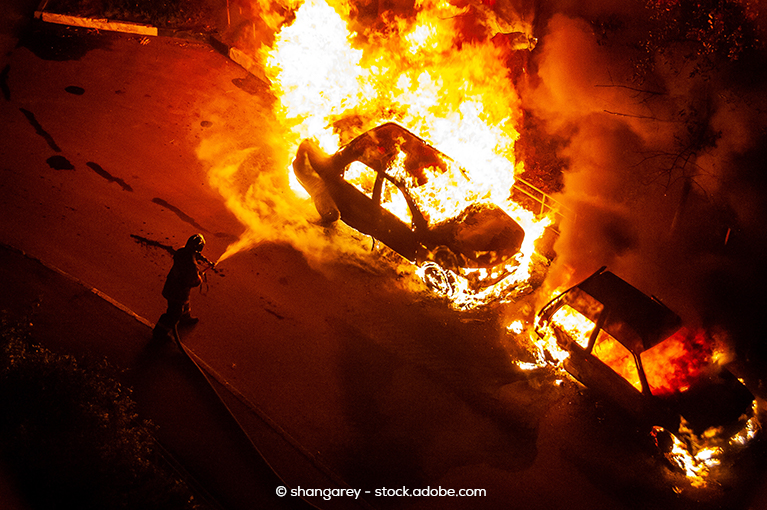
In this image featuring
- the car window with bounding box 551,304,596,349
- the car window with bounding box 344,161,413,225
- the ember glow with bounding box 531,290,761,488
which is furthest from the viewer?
the car window with bounding box 344,161,413,225

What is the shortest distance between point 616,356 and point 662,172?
4.73m

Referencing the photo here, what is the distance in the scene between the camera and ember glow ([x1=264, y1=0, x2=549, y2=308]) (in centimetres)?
987

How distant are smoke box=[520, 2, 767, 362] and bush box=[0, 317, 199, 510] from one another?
6.93m

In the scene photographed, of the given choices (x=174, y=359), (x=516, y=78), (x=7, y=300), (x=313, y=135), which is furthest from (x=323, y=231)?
(x=516, y=78)

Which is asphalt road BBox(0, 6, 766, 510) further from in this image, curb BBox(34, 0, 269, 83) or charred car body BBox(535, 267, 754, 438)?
curb BBox(34, 0, 269, 83)

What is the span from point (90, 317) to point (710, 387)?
845 cm

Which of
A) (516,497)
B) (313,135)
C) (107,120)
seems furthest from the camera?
(107,120)

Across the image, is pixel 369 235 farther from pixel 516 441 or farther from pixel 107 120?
pixel 107 120

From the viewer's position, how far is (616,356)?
6.82 m

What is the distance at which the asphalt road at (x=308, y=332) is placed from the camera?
20.6 feet

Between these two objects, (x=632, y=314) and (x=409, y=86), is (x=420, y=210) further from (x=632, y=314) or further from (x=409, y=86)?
(x=409, y=86)

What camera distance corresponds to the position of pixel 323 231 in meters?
9.08

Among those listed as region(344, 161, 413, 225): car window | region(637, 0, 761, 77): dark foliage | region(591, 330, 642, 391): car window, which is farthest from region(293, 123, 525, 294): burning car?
region(637, 0, 761, 77): dark foliage

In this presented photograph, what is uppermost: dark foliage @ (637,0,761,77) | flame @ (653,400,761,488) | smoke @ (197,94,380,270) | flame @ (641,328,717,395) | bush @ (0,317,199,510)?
dark foliage @ (637,0,761,77)
